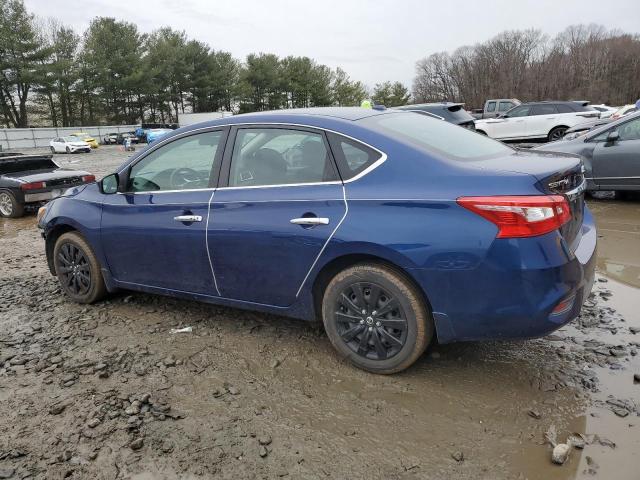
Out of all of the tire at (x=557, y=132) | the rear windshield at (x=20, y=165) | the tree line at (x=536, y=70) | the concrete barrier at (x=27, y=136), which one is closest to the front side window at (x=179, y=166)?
the rear windshield at (x=20, y=165)

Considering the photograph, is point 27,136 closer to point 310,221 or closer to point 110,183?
point 110,183

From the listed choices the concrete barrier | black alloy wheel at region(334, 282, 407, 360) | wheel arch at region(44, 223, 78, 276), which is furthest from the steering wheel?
the concrete barrier

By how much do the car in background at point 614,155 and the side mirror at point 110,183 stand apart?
7.06m

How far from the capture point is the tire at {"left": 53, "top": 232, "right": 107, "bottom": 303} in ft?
15.2

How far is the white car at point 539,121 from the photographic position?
1738cm

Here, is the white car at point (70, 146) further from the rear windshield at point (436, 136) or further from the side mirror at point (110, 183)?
the rear windshield at point (436, 136)

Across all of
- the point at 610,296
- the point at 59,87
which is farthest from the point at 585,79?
the point at 610,296

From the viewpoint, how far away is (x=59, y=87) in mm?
53281

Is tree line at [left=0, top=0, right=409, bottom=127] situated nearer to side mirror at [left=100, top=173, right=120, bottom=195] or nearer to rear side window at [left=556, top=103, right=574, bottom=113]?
rear side window at [left=556, top=103, right=574, bottom=113]

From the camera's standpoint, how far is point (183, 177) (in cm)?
401

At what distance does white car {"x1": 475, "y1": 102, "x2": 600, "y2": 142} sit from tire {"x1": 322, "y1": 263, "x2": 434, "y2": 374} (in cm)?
1616

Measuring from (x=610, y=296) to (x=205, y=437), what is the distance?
144 inches

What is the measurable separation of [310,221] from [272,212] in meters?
0.31

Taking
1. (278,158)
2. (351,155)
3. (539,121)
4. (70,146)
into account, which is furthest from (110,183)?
(70,146)
